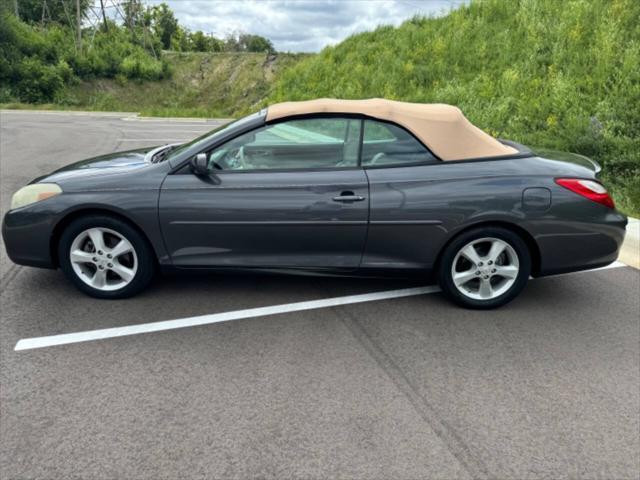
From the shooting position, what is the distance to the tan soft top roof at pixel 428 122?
163 inches

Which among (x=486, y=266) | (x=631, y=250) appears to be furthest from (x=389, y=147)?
(x=631, y=250)

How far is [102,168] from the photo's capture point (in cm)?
437

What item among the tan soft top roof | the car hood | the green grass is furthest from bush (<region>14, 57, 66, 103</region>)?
the tan soft top roof

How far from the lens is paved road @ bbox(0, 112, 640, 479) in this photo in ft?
8.29

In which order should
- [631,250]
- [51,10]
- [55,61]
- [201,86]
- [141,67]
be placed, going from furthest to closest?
[51,10], [201,86], [141,67], [55,61], [631,250]

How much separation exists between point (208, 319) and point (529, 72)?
13273 mm

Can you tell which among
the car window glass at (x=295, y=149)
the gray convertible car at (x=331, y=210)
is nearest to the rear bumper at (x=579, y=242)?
the gray convertible car at (x=331, y=210)

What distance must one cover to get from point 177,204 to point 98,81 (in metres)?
47.2

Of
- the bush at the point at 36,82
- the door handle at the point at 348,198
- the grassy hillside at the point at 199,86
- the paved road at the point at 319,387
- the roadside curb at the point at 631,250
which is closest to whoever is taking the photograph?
the paved road at the point at 319,387

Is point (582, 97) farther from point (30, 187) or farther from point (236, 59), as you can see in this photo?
point (236, 59)

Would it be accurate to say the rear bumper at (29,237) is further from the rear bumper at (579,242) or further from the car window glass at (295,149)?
the rear bumper at (579,242)

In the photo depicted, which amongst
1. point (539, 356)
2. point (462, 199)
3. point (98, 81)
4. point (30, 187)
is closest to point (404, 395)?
point (539, 356)

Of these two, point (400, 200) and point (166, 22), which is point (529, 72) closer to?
point (400, 200)

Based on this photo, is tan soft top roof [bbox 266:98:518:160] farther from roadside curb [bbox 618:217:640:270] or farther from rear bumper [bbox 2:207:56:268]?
roadside curb [bbox 618:217:640:270]
